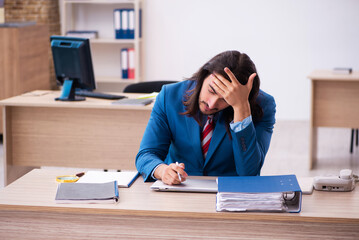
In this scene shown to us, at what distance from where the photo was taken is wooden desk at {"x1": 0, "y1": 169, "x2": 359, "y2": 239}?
1656 millimetres

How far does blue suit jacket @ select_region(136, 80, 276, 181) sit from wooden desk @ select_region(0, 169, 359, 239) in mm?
332

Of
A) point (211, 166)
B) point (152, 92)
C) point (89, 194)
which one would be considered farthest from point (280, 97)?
point (89, 194)

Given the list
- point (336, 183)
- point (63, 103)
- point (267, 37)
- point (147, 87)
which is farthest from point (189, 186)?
point (267, 37)

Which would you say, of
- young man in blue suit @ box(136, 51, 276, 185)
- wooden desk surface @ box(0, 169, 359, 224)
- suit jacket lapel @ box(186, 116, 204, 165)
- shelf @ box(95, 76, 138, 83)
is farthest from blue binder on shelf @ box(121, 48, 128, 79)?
wooden desk surface @ box(0, 169, 359, 224)

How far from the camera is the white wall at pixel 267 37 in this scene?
6.26 metres

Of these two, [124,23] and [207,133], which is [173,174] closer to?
[207,133]

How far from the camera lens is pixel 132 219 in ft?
5.65

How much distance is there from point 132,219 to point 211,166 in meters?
0.58

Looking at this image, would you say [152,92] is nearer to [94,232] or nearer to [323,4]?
[94,232]

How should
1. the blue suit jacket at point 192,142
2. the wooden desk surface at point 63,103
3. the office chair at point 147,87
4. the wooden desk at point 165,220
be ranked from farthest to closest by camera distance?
the office chair at point 147,87 → the wooden desk surface at point 63,103 → the blue suit jacket at point 192,142 → the wooden desk at point 165,220

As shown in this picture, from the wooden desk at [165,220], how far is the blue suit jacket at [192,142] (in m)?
0.33

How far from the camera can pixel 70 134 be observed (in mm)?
3664

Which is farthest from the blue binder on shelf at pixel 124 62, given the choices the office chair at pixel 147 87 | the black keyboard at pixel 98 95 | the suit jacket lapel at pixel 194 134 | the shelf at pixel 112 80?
the suit jacket lapel at pixel 194 134

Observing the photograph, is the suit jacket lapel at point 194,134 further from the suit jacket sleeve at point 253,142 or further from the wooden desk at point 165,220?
the wooden desk at point 165,220
